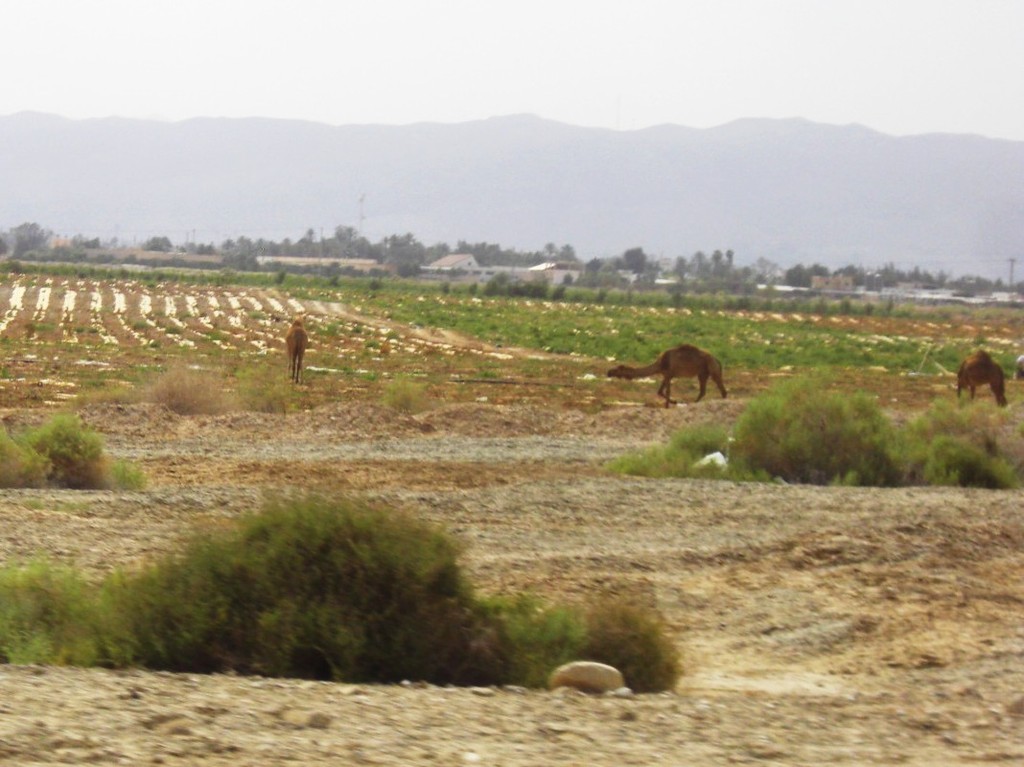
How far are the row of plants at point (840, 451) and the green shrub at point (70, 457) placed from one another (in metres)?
6.54

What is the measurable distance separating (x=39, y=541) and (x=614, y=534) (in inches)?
208

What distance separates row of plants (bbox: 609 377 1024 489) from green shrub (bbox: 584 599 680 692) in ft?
30.7

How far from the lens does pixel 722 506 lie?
1625 cm

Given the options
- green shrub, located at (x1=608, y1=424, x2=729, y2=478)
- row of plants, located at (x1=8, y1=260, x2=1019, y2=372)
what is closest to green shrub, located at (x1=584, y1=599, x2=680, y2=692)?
green shrub, located at (x1=608, y1=424, x2=729, y2=478)

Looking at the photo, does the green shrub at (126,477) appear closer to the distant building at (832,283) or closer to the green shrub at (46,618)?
the green shrub at (46,618)

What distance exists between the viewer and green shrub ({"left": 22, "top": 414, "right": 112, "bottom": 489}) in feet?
54.9

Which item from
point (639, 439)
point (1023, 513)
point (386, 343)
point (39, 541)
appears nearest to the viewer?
point (39, 541)

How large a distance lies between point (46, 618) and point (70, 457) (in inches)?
307

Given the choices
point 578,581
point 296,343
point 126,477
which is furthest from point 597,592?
point 296,343

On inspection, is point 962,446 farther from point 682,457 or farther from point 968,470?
point 682,457

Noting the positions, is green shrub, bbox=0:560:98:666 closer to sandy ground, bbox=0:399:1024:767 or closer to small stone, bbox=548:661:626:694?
sandy ground, bbox=0:399:1024:767

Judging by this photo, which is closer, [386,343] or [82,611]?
[82,611]

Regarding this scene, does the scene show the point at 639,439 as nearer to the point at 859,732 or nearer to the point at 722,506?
the point at 722,506

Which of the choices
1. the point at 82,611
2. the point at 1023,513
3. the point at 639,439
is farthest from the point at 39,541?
the point at 639,439
